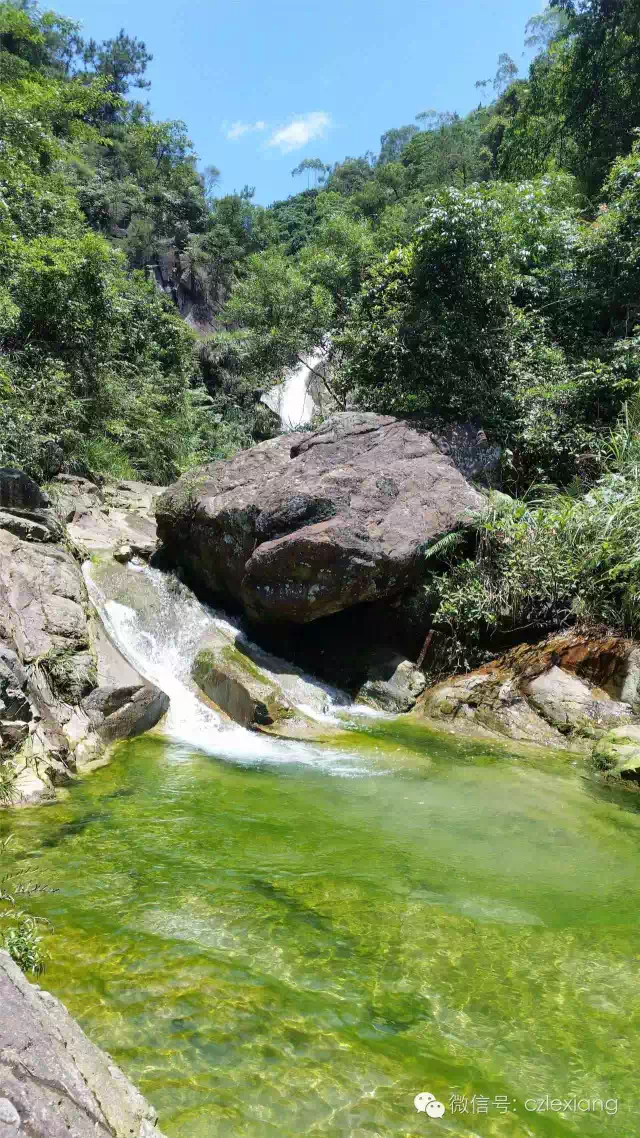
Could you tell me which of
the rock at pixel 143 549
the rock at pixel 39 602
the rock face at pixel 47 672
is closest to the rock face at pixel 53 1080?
the rock face at pixel 47 672

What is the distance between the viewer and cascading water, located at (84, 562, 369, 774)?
787cm

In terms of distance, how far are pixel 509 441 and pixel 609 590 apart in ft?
14.2

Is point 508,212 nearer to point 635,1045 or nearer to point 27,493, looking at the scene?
point 27,493

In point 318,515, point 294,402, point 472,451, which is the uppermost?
point 294,402

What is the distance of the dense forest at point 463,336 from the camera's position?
9.89 metres

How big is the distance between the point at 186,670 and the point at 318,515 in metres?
3.07

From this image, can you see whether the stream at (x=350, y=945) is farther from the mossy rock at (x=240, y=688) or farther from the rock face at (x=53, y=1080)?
the mossy rock at (x=240, y=688)

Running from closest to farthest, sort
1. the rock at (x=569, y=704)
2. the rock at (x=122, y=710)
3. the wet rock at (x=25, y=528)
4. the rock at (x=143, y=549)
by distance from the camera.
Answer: the rock at (x=122, y=710) < the rock at (x=569, y=704) < the wet rock at (x=25, y=528) < the rock at (x=143, y=549)

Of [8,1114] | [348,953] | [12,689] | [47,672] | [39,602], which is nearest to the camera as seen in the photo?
[8,1114]

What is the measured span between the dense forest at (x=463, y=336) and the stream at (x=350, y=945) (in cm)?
397

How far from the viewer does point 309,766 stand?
7262 millimetres

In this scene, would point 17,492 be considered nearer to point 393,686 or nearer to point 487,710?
point 393,686

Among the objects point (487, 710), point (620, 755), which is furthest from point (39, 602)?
point (620, 755)

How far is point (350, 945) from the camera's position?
3611 millimetres
